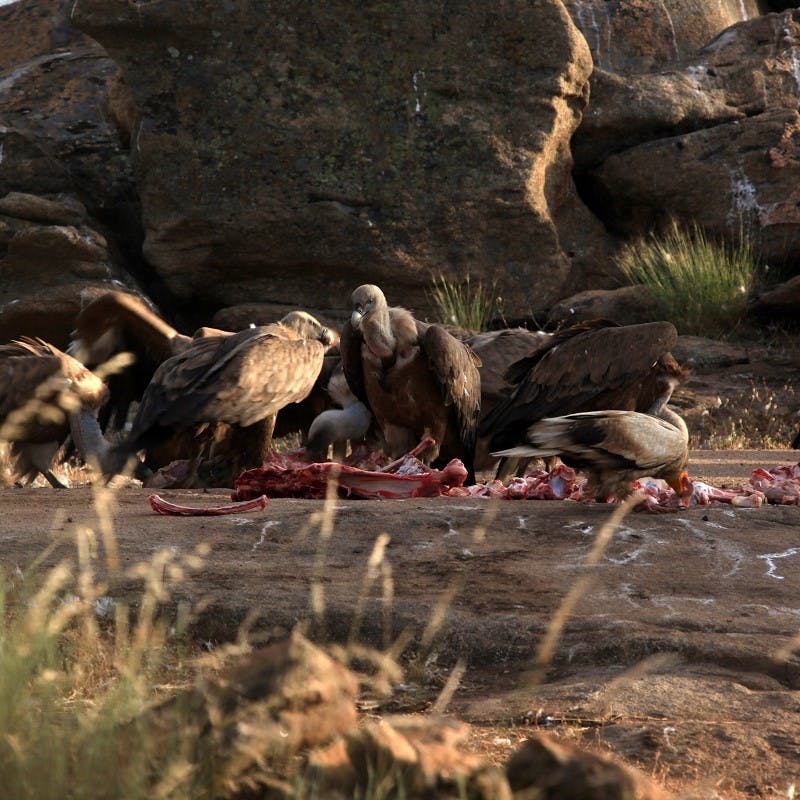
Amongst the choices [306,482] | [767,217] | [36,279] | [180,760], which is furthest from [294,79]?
[180,760]

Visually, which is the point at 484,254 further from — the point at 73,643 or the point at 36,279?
the point at 73,643

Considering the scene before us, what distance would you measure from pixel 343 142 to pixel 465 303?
208 centimetres

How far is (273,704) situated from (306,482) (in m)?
4.40

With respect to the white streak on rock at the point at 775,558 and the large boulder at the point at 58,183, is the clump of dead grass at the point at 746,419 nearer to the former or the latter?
the large boulder at the point at 58,183

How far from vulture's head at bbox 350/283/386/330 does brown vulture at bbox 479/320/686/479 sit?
96 cm

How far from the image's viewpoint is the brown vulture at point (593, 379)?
26.4 feet

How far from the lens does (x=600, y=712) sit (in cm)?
338

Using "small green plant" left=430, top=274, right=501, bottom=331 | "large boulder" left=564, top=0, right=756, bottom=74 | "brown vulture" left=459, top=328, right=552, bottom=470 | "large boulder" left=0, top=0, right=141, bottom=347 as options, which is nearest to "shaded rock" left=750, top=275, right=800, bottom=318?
"small green plant" left=430, top=274, right=501, bottom=331

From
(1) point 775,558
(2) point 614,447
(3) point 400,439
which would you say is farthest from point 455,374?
(1) point 775,558

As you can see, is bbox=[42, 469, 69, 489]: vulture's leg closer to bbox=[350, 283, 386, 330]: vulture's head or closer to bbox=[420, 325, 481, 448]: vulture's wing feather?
bbox=[350, 283, 386, 330]: vulture's head

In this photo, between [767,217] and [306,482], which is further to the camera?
[767,217]

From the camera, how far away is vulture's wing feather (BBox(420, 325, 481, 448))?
7863mm

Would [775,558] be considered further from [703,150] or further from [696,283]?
[703,150]

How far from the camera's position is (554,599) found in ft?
14.7
